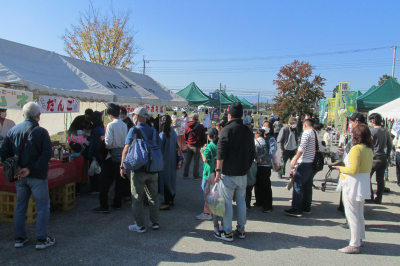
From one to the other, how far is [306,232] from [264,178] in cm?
122

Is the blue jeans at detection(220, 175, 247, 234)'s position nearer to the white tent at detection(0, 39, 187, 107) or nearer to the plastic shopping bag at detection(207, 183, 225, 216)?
the plastic shopping bag at detection(207, 183, 225, 216)

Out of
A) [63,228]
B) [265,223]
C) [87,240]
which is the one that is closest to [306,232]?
[265,223]

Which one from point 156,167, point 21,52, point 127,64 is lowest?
point 156,167

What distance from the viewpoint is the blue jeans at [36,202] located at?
11.2ft

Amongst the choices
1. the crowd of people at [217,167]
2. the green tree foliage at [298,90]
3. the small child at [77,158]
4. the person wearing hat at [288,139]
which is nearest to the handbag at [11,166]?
the crowd of people at [217,167]

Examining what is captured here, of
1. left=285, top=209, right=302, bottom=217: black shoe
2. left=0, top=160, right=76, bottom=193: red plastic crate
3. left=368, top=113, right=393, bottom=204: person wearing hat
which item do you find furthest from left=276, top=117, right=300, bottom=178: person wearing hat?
left=0, top=160, right=76, bottom=193: red plastic crate

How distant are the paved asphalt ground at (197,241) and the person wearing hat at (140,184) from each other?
0.55 feet

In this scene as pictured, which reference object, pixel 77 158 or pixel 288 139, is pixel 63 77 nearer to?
pixel 77 158

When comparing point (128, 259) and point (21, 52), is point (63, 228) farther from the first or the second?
point (21, 52)

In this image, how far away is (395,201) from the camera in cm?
599

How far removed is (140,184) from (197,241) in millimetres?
1169

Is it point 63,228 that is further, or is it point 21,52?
point 21,52

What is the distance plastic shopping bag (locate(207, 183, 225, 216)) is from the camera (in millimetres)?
3781

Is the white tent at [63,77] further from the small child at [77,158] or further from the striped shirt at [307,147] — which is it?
the striped shirt at [307,147]
